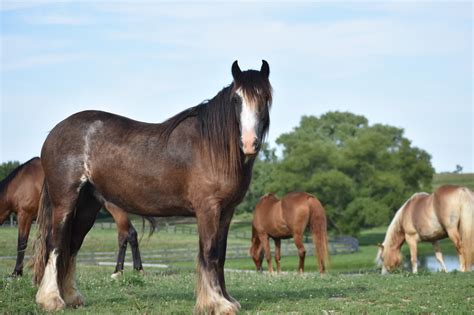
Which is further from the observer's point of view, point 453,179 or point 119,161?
point 453,179

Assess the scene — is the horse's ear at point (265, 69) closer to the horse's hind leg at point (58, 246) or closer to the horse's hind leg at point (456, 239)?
the horse's hind leg at point (58, 246)

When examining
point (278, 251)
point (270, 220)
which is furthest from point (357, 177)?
point (278, 251)

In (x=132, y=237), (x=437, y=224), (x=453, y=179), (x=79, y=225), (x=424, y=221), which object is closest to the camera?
(x=79, y=225)

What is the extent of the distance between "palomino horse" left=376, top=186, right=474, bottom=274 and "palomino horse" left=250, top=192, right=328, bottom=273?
226 cm

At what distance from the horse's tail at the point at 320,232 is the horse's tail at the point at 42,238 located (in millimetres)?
10095

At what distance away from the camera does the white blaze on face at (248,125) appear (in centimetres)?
753

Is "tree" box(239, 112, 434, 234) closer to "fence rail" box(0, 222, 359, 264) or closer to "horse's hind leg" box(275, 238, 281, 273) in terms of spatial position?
"fence rail" box(0, 222, 359, 264)

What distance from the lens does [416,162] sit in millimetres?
54969

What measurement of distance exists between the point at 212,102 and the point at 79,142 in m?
1.78

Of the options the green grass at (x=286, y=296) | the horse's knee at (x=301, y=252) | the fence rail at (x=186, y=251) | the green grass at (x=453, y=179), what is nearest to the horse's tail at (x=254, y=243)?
the horse's knee at (x=301, y=252)

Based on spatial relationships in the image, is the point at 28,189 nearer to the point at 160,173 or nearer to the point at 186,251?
the point at 160,173

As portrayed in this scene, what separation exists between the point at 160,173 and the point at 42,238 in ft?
6.26

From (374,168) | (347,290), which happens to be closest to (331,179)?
(374,168)

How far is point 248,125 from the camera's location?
25.0ft
